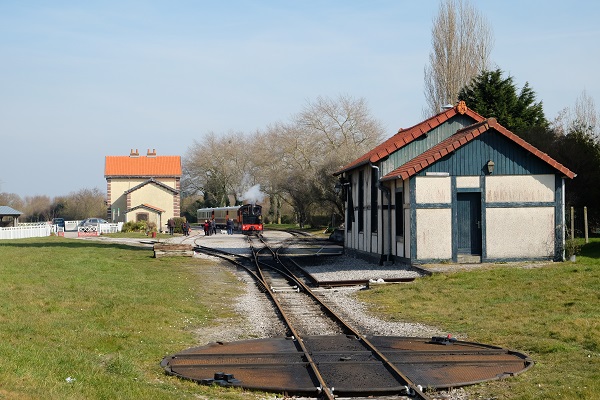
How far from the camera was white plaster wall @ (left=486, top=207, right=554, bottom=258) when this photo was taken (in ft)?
79.0

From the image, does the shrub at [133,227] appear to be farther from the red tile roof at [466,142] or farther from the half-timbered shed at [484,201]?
the red tile roof at [466,142]

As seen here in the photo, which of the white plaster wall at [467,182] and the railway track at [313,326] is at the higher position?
the white plaster wall at [467,182]

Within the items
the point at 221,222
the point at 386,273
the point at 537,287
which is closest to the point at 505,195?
the point at 386,273

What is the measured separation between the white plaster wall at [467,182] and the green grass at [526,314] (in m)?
2.77

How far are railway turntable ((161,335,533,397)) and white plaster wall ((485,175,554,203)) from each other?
1302 centimetres

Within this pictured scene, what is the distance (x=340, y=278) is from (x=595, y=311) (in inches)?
389

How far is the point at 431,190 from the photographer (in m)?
24.0

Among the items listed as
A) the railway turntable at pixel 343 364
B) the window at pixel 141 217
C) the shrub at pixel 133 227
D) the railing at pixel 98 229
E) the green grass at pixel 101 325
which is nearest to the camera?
the green grass at pixel 101 325

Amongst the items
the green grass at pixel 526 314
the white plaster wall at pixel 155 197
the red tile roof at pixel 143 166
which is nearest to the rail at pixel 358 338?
the green grass at pixel 526 314

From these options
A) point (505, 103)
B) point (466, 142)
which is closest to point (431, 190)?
point (466, 142)

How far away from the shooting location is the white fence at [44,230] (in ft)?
160

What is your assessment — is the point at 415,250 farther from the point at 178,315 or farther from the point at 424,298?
the point at 178,315

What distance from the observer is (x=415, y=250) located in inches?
939

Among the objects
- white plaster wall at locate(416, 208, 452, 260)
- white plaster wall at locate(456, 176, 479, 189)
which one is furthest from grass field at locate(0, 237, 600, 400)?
white plaster wall at locate(456, 176, 479, 189)
